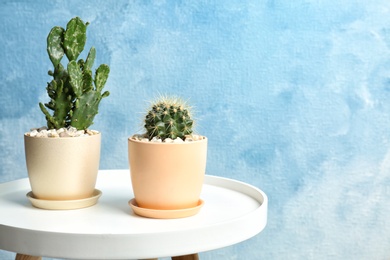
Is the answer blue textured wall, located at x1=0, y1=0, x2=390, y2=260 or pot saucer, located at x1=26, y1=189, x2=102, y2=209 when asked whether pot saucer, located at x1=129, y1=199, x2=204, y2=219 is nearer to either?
pot saucer, located at x1=26, y1=189, x2=102, y2=209

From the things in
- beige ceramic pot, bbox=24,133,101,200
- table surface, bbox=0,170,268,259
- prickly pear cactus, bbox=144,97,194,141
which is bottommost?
table surface, bbox=0,170,268,259

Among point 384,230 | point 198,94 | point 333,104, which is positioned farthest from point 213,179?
point 384,230

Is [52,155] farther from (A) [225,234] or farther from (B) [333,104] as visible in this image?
(B) [333,104]

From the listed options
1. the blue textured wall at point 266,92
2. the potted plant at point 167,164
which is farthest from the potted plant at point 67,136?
the blue textured wall at point 266,92

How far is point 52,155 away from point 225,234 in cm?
39

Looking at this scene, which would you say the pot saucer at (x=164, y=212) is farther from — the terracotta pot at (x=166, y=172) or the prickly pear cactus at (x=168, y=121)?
the prickly pear cactus at (x=168, y=121)

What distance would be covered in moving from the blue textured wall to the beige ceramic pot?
1.00 meters

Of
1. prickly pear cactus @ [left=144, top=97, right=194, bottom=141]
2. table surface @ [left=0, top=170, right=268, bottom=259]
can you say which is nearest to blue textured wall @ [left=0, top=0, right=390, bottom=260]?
table surface @ [left=0, top=170, right=268, bottom=259]

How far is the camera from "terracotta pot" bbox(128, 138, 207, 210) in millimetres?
1110

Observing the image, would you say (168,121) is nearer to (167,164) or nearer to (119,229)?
(167,164)

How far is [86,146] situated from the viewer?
3.92 feet

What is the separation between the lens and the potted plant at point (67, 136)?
1178mm

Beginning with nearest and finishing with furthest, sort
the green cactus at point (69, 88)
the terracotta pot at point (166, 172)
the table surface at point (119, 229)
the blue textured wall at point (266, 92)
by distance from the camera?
the table surface at point (119, 229), the terracotta pot at point (166, 172), the green cactus at point (69, 88), the blue textured wall at point (266, 92)

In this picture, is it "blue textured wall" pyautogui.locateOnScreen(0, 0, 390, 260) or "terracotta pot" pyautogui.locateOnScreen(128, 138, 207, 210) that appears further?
"blue textured wall" pyautogui.locateOnScreen(0, 0, 390, 260)
